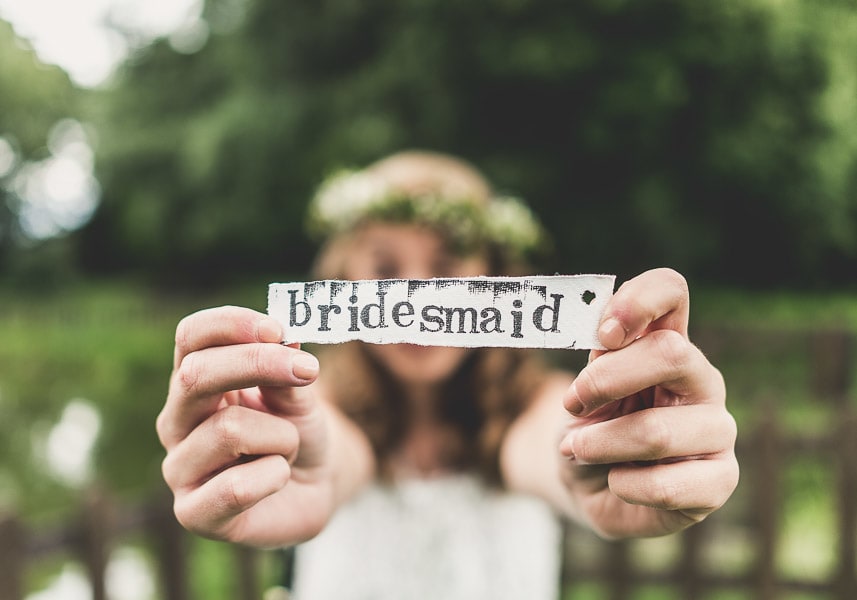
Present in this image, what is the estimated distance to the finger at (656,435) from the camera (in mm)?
849

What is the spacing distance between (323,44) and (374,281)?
10.5 ft

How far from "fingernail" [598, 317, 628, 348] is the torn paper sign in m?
0.01

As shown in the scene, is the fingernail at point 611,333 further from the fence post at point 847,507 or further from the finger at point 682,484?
the fence post at point 847,507

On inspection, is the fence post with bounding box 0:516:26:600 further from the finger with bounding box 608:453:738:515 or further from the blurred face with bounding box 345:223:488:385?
the finger with bounding box 608:453:738:515

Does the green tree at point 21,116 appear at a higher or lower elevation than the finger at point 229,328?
higher

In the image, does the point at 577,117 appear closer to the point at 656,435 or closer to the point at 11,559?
the point at 656,435

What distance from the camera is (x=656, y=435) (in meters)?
0.85

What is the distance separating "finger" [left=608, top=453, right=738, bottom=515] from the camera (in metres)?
0.86

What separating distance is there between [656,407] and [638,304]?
0.19 meters

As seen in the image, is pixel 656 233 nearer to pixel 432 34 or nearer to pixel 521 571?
pixel 432 34

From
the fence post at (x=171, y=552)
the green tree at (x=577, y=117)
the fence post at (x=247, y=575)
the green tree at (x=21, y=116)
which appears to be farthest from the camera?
the green tree at (x=21, y=116)

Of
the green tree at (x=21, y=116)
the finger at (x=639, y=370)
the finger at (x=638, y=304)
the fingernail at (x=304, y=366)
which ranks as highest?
the green tree at (x=21, y=116)

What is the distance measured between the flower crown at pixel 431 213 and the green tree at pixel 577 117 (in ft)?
2.39

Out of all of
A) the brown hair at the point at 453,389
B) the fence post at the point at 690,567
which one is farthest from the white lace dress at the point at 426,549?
the fence post at the point at 690,567
